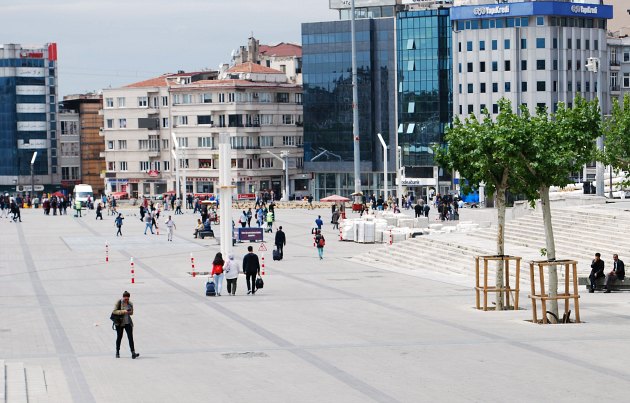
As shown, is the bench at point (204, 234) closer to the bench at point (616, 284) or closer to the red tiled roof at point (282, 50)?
the bench at point (616, 284)

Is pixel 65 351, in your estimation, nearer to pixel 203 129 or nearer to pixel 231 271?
pixel 231 271

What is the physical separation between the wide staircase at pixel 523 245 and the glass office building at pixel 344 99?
7605cm

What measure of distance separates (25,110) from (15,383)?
136221mm

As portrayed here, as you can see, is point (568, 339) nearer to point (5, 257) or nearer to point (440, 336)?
point (440, 336)

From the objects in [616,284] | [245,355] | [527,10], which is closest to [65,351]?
[245,355]

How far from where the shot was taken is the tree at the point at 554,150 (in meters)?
30.3

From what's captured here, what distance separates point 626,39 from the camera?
130 metres

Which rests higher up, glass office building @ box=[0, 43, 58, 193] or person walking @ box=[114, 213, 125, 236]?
glass office building @ box=[0, 43, 58, 193]

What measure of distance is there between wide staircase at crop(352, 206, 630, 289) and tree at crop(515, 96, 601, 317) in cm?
952

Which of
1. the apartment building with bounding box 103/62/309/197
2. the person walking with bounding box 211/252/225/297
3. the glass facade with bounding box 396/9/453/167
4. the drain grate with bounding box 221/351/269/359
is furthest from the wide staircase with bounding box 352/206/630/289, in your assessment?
the apartment building with bounding box 103/62/309/197

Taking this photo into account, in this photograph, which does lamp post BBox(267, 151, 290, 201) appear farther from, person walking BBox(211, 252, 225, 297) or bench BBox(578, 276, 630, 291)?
bench BBox(578, 276, 630, 291)

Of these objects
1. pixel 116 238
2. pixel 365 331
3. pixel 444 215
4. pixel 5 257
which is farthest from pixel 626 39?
pixel 365 331

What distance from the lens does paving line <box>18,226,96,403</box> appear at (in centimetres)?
2164

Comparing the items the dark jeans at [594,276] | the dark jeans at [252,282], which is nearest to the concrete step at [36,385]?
the dark jeans at [252,282]
